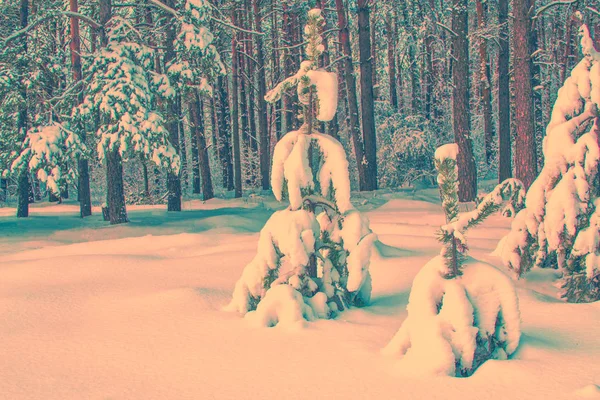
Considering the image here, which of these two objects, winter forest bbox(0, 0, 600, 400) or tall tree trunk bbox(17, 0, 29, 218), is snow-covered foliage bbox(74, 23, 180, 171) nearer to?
winter forest bbox(0, 0, 600, 400)

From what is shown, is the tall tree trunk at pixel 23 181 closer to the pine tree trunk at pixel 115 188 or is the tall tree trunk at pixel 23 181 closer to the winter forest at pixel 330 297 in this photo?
the pine tree trunk at pixel 115 188

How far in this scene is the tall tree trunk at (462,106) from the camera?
47.0 ft

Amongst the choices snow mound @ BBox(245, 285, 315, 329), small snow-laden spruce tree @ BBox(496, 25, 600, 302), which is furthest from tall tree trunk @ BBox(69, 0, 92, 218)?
small snow-laden spruce tree @ BBox(496, 25, 600, 302)

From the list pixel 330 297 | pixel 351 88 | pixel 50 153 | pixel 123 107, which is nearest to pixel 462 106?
pixel 351 88

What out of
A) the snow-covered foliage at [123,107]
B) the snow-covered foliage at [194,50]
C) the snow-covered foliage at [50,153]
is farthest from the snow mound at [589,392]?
the snow-covered foliage at [194,50]

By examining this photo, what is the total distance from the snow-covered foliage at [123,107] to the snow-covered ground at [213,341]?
A: 5946 mm

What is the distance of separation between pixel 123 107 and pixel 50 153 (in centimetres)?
229

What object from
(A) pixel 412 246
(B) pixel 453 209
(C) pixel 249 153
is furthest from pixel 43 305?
(C) pixel 249 153

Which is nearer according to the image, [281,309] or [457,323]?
[457,323]

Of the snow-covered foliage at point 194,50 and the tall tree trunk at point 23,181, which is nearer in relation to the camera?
the snow-covered foliage at point 194,50

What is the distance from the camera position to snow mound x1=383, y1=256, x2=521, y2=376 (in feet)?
12.0

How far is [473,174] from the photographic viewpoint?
14461 millimetres

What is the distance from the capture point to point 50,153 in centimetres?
1350

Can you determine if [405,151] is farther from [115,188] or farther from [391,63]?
[115,188]
